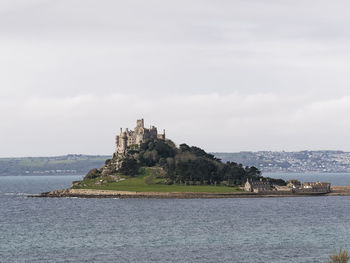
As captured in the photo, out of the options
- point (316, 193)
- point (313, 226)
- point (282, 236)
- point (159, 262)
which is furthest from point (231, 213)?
point (316, 193)

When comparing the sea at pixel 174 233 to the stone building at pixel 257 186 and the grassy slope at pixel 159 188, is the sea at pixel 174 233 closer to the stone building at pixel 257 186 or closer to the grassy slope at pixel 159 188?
the grassy slope at pixel 159 188

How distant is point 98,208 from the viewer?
477 feet

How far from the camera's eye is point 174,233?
3696 inches

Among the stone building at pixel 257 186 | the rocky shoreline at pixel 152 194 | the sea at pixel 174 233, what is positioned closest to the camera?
the sea at pixel 174 233

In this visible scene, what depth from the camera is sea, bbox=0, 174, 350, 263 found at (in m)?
73.6

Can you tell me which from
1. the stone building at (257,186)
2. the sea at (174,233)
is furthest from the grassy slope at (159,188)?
the sea at (174,233)

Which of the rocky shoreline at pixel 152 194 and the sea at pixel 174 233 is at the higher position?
the rocky shoreline at pixel 152 194

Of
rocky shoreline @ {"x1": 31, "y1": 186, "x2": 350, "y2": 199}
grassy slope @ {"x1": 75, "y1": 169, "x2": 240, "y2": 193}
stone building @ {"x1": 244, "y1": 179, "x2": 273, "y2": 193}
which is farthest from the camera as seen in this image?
stone building @ {"x1": 244, "y1": 179, "x2": 273, "y2": 193}

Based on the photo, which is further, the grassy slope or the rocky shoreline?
the grassy slope

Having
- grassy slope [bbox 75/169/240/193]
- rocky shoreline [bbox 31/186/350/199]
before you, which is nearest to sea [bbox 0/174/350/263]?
rocky shoreline [bbox 31/186/350/199]

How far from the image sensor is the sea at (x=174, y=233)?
242 ft

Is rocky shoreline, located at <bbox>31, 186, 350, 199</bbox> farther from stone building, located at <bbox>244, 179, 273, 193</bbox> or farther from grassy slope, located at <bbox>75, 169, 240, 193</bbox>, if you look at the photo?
grassy slope, located at <bbox>75, 169, 240, 193</bbox>

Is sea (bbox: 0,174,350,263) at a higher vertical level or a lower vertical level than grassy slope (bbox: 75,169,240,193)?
lower

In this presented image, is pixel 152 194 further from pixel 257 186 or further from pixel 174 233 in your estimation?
pixel 174 233
